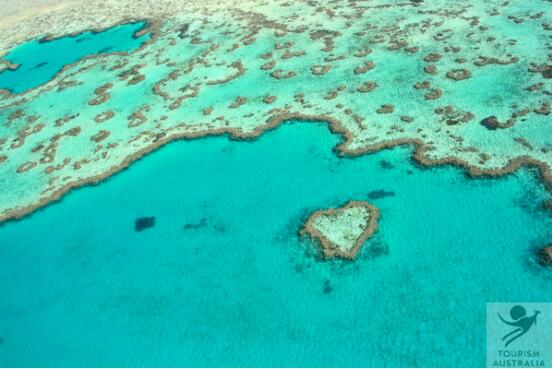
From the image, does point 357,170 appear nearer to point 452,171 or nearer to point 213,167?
point 452,171

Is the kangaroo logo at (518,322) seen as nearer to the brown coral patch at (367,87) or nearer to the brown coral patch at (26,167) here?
the brown coral patch at (367,87)

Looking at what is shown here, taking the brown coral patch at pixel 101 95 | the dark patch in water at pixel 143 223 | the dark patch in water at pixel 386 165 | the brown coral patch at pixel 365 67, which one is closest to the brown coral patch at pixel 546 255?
the dark patch in water at pixel 386 165

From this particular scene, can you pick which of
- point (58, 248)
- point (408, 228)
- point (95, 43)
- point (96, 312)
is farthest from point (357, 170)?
point (95, 43)

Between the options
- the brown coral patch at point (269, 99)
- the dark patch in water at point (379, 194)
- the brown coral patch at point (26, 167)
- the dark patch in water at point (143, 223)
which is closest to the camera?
the dark patch in water at point (379, 194)

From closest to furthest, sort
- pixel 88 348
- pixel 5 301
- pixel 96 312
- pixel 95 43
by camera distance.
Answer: pixel 88 348
pixel 96 312
pixel 5 301
pixel 95 43

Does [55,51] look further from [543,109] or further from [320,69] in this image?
[543,109]

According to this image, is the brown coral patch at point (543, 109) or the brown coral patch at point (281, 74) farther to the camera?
the brown coral patch at point (281, 74)

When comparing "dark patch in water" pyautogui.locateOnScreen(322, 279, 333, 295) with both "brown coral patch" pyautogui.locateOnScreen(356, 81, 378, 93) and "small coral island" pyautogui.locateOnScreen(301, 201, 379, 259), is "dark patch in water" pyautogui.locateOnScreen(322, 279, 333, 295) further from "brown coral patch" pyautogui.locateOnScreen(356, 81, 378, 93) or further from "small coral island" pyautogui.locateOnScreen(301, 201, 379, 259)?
"brown coral patch" pyautogui.locateOnScreen(356, 81, 378, 93)
